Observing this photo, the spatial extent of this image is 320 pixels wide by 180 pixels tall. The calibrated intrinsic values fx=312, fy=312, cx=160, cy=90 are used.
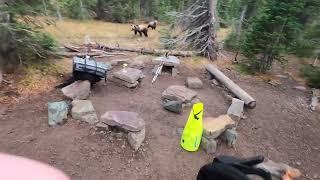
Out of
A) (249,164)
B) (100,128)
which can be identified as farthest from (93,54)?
(249,164)

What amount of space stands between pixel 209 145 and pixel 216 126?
0.42m

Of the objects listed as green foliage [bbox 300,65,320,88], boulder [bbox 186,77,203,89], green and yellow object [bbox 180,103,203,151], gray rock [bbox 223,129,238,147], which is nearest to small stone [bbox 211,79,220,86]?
boulder [bbox 186,77,203,89]

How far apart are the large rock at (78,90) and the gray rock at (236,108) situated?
127 inches

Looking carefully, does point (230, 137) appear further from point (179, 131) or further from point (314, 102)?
point (314, 102)

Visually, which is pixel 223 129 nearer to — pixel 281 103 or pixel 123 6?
pixel 281 103

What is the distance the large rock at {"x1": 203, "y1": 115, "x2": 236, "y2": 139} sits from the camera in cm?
589

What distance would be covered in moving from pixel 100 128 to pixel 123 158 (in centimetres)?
84

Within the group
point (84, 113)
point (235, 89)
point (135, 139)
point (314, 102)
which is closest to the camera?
point (135, 139)

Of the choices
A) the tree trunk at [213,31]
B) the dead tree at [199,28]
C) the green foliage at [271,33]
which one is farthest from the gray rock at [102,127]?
the tree trunk at [213,31]

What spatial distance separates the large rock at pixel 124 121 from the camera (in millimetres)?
5641

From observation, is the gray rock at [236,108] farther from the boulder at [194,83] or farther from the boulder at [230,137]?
the boulder at [194,83]

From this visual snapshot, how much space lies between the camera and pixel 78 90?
22.9 ft

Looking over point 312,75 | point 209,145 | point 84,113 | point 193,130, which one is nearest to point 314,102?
point 312,75

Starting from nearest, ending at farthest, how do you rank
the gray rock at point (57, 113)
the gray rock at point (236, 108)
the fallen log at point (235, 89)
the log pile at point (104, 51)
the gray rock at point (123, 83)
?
the gray rock at point (57, 113) → the gray rock at point (236, 108) → the fallen log at point (235, 89) → the gray rock at point (123, 83) → the log pile at point (104, 51)
